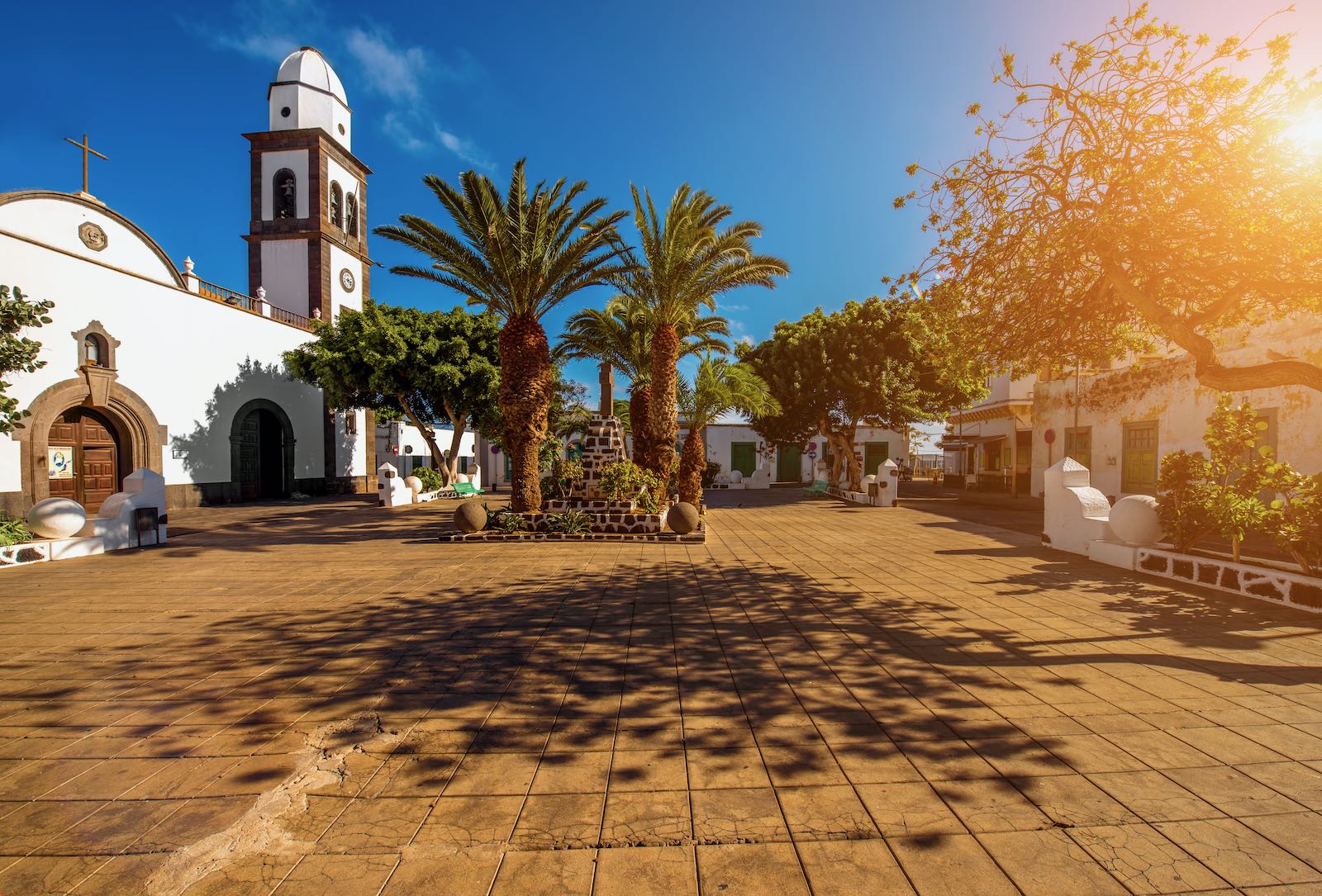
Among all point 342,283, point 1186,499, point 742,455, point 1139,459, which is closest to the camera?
point 1186,499

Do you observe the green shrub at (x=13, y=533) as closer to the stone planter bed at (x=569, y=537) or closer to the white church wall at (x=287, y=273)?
the stone planter bed at (x=569, y=537)

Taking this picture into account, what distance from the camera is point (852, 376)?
21812 millimetres

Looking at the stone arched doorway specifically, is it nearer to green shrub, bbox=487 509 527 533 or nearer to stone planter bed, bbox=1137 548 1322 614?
green shrub, bbox=487 509 527 533

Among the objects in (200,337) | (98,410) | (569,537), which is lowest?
(569,537)

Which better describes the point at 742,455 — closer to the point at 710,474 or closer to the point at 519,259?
the point at 710,474

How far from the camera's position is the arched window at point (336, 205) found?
98.8 ft

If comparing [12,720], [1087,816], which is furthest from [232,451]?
[1087,816]

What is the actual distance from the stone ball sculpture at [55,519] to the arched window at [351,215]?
83.4ft

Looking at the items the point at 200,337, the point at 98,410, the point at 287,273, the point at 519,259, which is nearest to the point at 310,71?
the point at 287,273

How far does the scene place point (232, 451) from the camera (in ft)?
71.3

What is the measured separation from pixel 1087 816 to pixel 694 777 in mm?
1783

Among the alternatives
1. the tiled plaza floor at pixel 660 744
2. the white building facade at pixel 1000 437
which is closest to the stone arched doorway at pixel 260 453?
the tiled plaza floor at pixel 660 744

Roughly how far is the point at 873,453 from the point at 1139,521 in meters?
31.7

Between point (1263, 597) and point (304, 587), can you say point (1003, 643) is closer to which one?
point (1263, 597)
